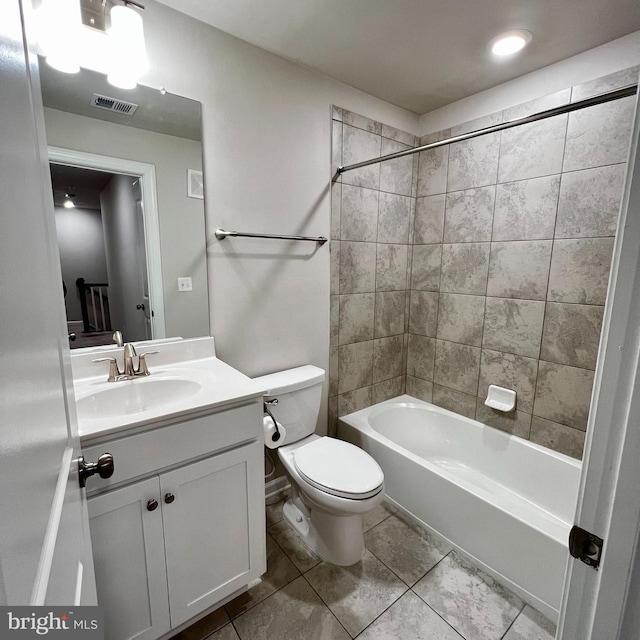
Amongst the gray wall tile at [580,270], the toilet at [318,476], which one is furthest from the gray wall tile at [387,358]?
the gray wall tile at [580,270]

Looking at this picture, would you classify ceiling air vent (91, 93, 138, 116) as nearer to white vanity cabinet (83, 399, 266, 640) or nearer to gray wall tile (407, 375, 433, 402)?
white vanity cabinet (83, 399, 266, 640)

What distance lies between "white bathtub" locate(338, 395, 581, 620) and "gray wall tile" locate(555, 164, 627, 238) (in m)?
1.18

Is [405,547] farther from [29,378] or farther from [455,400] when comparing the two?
[29,378]

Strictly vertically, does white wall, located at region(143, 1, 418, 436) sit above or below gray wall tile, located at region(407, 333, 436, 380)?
above

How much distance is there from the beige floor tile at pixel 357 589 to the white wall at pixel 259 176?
100 centimetres

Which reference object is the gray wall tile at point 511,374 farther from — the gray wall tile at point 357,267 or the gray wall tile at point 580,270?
the gray wall tile at point 357,267

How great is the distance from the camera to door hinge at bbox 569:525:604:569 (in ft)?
1.87

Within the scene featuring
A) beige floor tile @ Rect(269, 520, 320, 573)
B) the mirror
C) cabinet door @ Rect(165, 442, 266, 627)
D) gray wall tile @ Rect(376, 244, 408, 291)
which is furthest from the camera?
gray wall tile @ Rect(376, 244, 408, 291)

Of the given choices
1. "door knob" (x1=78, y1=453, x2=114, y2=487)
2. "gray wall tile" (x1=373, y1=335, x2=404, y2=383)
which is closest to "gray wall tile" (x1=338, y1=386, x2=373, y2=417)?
"gray wall tile" (x1=373, y1=335, x2=404, y2=383)

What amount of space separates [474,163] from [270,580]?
7.95 ft

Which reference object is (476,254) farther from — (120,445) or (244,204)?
(120,445)

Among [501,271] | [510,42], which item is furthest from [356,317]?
[510,42]

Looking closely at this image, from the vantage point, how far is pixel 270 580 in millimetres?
1532

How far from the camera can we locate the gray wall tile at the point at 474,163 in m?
2.00
